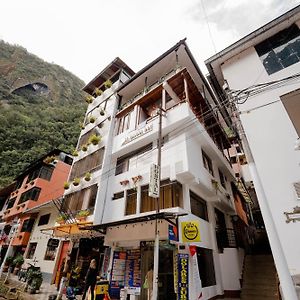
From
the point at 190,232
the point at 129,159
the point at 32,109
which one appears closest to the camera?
the point at 190,232

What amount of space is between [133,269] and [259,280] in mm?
7552

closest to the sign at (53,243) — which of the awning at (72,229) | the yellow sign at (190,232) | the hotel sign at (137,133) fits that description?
the awning at (72,229)

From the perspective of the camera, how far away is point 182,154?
11.5 meters

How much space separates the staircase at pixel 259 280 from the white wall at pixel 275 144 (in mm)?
5801

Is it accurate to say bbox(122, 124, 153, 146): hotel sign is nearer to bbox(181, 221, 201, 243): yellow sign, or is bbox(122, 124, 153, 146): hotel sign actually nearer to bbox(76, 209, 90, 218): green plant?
bbox(76, 209, 90, 218): green plant

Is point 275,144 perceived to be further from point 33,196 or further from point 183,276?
point 33,196

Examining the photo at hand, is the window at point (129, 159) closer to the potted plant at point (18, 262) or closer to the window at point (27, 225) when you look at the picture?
the potted plant at point (18, 262)

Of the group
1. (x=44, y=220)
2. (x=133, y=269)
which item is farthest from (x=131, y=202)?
(x=44, y=220)

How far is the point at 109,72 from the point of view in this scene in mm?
25328

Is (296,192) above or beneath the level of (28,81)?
beneath

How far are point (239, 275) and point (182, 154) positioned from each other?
27.2ft

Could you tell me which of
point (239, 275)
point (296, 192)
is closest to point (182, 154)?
point (296, 192)

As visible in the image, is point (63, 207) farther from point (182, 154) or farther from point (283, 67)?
point (283, 67)

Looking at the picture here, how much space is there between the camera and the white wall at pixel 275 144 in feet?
20.7
